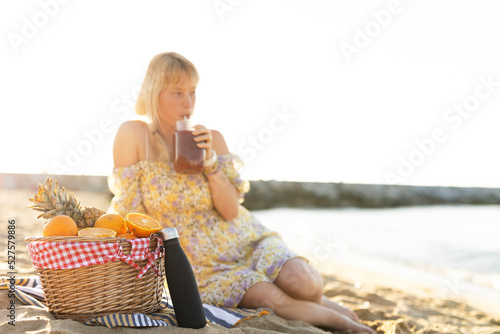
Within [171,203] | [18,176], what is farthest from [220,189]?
[18,176]

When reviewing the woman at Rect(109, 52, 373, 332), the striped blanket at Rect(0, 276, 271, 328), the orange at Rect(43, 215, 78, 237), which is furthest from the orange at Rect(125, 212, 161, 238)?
the woman at Rect(109, 52, 373, 332)

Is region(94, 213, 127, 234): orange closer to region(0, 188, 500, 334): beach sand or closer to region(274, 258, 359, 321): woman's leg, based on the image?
region(0, 188, 500, 334): beach sand

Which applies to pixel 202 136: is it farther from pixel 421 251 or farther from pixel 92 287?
pixel 421 251

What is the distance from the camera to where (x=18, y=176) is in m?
12.3

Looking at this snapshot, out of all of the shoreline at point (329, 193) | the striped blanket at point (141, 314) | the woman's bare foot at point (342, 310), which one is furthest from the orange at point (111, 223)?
the shoreline at point (329, 193)

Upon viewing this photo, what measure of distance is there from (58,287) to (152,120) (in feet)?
4.35

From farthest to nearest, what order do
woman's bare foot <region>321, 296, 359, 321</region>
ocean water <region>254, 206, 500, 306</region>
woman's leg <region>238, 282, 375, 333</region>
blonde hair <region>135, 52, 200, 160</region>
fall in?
ocean water <region>254, 206, 500, 306</region>, woman's bare foot <region>321, 296, 359, 321</region>, blonde hair <region>135, 52, 200, 160</region>, woman's leg <region>238, 282, 375, 333</region>

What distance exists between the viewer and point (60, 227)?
1750 millimetres

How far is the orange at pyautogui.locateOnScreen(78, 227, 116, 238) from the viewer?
70.0 inches

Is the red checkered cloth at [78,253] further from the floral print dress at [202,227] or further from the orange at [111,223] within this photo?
the floral print dress at [202,227]

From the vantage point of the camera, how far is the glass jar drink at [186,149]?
241 centimetres

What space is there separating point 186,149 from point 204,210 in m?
0.53

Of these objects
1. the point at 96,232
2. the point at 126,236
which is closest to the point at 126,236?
the point at 126,236

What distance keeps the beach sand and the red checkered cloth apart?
0.23m
